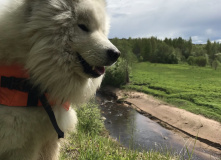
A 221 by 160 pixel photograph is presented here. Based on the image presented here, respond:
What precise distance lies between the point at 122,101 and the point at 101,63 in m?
21.7

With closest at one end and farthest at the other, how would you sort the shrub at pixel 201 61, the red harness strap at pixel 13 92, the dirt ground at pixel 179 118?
the red harness strap at pixel 13 92 < the dirt ground at pixel 179 118 < the shrub at pixel 201 61

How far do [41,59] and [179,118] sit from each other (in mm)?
17544

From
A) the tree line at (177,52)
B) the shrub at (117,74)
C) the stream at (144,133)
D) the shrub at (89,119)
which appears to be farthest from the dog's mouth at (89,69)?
the tree line at (177,52)

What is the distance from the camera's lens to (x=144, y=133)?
14.7 m

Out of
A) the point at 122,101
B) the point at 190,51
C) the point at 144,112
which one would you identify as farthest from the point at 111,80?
the point at 190,51

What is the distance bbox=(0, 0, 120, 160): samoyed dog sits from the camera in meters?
1.72

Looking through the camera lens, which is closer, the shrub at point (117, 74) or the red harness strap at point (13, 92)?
the red harness strap at point (13, 92)

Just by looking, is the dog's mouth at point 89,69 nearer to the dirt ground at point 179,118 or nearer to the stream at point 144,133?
the stream at point 144,133

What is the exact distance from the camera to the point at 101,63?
74.7 inches

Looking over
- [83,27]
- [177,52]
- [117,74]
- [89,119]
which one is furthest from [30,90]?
[177,52]

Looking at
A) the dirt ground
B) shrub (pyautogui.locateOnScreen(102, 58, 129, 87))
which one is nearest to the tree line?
shrub (pyautogui.locateOnScreen(102, 58, 129, 87))

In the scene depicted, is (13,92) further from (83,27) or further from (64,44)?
(83,27)

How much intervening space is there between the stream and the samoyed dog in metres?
9.13

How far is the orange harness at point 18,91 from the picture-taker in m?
1.72
